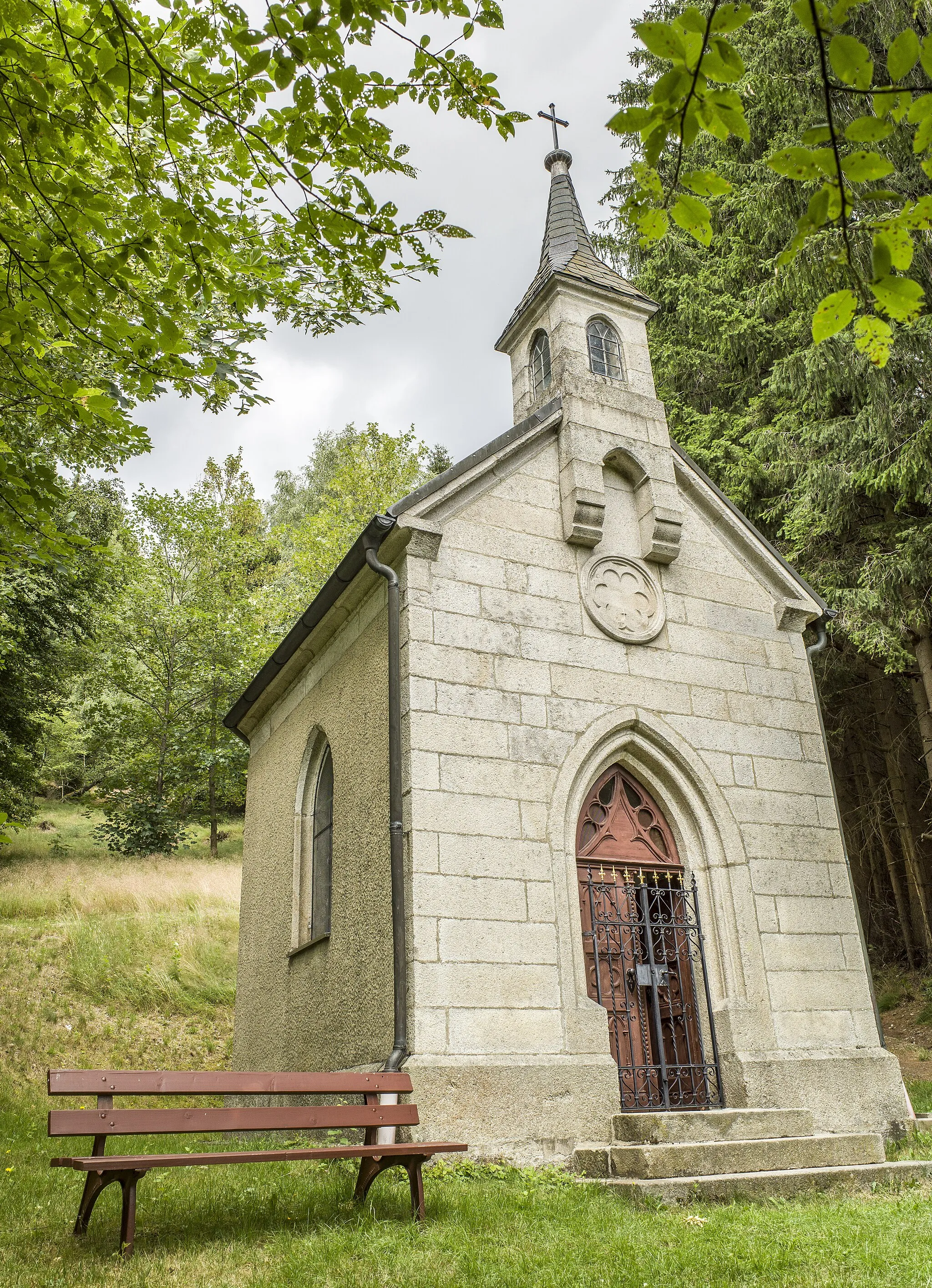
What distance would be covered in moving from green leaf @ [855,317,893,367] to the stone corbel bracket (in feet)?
19.2

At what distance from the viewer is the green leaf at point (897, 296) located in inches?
101

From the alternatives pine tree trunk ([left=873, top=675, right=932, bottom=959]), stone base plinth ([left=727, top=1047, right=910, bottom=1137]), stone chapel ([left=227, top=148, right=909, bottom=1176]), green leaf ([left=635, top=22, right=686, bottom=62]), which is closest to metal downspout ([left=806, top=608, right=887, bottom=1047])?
stone chapel ([left=227, top=148, right=909, bottom=1176])

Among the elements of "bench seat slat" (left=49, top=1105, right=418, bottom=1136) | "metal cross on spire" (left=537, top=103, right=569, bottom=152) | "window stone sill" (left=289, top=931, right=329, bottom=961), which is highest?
"metal cross on spire" (left=537, top=103, right=569, bottom=152)

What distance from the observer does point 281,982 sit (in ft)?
32.1

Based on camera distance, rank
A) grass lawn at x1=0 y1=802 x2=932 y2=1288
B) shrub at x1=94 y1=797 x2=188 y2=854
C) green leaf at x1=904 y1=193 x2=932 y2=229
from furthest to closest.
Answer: shrub at x1=94 y1=797 x2=188 y2=854 → grass lawn at x1=0 y1=802 x2=932 y2=1288 → green leaf at x1=904 y1=193 x2=932 y2=229

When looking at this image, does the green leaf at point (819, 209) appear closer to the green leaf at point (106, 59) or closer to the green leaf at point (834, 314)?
the green leaf at point (834, 314)

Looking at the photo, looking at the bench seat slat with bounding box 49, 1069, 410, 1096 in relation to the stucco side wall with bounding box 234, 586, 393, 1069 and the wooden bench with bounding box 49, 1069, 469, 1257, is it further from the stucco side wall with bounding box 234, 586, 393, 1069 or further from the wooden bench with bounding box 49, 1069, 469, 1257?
the stucco side wall with bounding box 234, 586, 393, 1069

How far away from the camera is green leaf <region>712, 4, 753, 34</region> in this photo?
93.8 inches

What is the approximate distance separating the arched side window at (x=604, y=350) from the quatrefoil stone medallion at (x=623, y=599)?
2218 mm

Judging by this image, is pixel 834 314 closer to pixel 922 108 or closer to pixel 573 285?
pixel 922 108

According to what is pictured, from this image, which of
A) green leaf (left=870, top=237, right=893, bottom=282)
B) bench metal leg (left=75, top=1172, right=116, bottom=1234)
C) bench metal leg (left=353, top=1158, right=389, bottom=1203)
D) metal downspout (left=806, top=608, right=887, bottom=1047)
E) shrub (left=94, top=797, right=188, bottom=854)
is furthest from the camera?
shrub (left=94, top=797, right=188, bottom=854)

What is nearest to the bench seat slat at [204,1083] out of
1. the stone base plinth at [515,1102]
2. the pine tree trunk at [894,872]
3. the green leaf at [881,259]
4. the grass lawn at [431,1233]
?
the grass lawn at [431,1233]

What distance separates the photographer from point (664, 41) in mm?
2482

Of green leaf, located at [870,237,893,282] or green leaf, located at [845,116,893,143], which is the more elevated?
green leaf, located at [845,116,893,143]
